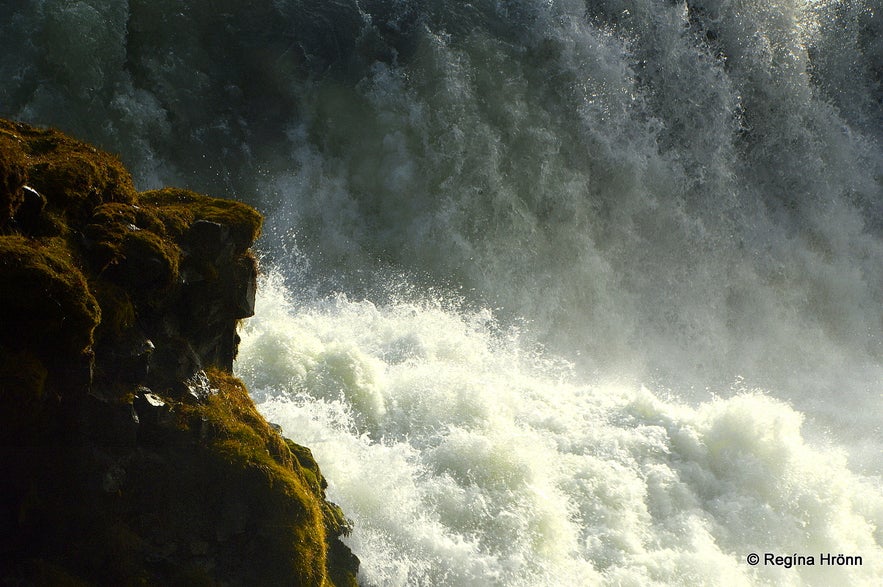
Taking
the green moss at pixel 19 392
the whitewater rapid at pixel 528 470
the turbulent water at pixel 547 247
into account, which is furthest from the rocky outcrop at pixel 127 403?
the turbulent water at pixel 547 247

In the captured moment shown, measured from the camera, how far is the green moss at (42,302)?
442 cm

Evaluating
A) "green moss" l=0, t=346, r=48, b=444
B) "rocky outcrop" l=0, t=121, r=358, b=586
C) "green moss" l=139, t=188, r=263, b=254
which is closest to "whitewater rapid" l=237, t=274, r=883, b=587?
"rocky outcrop" l=0, t=121, r=358, b=586

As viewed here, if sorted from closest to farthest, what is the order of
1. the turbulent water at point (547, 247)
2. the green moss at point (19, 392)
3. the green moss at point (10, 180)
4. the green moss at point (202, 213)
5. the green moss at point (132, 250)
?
the green moss at point (19, 392) → the green moss at point (10, 180) → the green moss at point (132, 250) → the green moss at point (202, 213) → the turbulent water at point (547, 247)

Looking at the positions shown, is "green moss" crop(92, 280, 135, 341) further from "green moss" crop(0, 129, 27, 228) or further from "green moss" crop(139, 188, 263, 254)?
"green moss" crop(139, 188, 263, 254)

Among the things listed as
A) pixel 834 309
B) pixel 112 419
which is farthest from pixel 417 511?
pixel 834 309

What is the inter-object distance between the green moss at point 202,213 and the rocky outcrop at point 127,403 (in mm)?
16

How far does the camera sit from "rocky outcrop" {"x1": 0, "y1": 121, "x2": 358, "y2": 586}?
14.9 ft

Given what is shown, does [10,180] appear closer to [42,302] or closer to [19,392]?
[42,302]

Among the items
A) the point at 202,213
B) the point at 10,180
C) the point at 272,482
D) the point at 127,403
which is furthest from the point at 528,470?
the point at 10,180

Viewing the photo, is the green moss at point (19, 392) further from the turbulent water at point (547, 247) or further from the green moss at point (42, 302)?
the turbulent water at point (547, 247)

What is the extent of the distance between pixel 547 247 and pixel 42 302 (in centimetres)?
1299

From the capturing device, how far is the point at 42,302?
4516 millimetres

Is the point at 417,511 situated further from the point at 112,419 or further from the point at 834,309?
the point at 834,309

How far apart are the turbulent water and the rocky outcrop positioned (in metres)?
1.99
